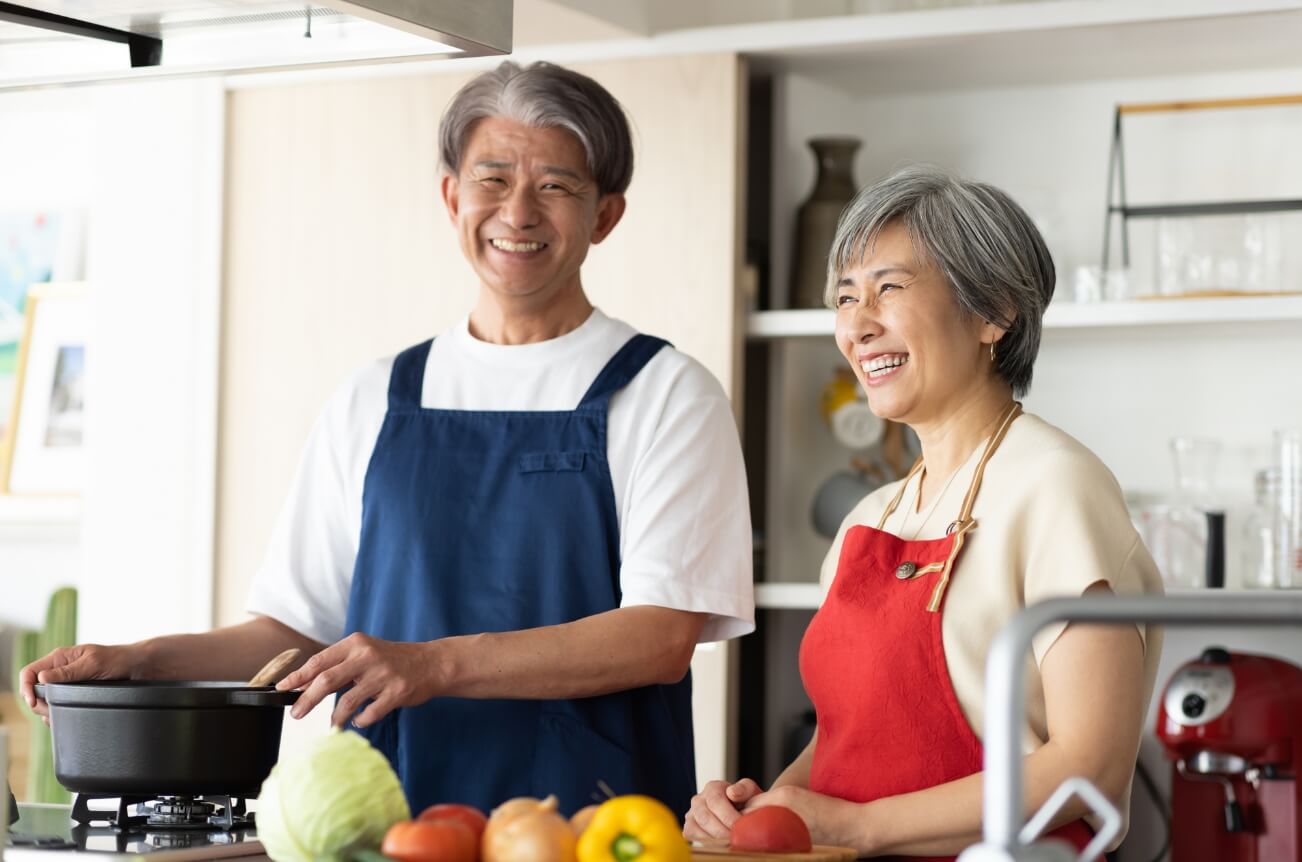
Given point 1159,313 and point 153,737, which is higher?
point 1159,313

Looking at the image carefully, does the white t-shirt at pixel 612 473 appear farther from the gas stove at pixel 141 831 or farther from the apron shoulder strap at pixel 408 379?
the gas stove at pixel 141 831

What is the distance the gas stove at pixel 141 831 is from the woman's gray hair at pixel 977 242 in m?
0.84

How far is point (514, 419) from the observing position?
1.92m

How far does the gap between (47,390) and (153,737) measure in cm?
232

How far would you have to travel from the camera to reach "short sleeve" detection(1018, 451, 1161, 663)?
4.87 feet

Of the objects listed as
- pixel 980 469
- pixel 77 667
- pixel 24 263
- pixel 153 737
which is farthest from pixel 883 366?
pixel 24 263

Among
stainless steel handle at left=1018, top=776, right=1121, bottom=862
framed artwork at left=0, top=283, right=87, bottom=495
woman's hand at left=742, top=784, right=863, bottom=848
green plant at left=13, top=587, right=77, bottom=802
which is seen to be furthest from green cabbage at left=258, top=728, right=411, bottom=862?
framed artwork at left=0, top=283, right=87, bottom=495

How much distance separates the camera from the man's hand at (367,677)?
60.6 inches

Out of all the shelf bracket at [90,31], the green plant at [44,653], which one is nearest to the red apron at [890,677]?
the shelf bracket at [90,31]

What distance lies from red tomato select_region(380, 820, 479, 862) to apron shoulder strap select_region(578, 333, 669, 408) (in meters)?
0.78

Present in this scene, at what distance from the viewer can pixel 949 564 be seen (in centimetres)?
158

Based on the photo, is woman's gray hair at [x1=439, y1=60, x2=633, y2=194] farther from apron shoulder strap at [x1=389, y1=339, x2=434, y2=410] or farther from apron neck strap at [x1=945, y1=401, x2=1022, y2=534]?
apron neck strap at [x1=945, y1=401, x2=1022, y2=534]

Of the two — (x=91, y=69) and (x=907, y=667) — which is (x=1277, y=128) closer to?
(x=907, y=667)

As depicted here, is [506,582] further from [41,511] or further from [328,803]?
[41,511]
